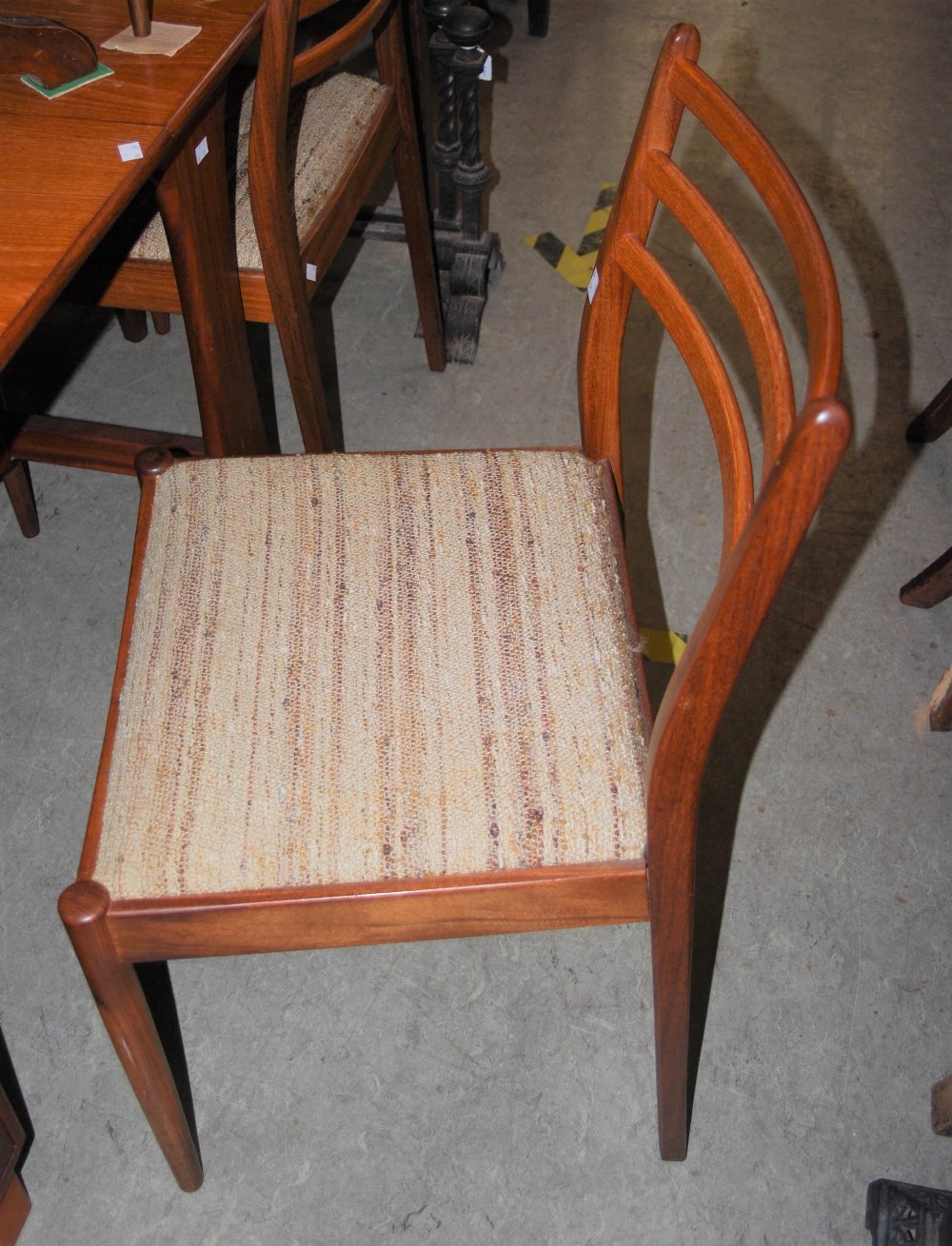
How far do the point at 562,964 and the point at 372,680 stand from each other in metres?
0.51

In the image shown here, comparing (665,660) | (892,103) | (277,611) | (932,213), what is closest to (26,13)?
(277,611)

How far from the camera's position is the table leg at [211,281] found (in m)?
1.17

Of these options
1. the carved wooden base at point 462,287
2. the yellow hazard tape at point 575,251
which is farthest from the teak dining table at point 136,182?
the yellow hazard tape at point 575,251

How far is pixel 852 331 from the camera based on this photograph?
6.55 ft

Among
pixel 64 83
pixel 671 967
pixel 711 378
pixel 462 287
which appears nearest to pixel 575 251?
pixel 462 287

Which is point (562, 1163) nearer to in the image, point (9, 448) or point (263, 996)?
point (263, 996)

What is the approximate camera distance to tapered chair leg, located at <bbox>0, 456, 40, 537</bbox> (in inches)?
61.8

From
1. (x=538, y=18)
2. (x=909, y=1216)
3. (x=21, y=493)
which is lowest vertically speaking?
(x=909, y=1216)

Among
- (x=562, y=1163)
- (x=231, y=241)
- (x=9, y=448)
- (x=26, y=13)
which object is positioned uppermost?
(x=26, y=13)

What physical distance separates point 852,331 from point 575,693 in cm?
135

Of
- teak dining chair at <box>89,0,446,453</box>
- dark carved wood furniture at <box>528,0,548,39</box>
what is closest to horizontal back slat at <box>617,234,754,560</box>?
teak dining chair at <box>89,0,446,453</box>

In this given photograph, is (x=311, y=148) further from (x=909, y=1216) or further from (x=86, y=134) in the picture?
(x=909, y=1216)

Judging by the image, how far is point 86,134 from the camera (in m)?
1.04

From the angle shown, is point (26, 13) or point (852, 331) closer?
point (26, 13)
